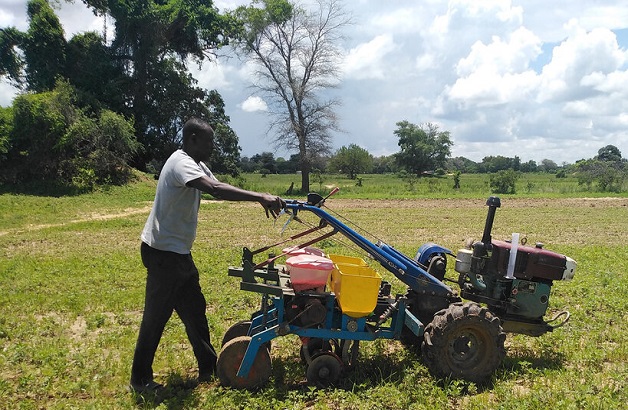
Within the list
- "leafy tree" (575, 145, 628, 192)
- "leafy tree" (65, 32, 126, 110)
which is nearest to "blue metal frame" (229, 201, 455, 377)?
"leafy tree" (65, 32, 126, 110)

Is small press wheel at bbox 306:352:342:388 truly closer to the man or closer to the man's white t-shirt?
the man

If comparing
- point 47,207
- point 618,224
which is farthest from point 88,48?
point 618,224

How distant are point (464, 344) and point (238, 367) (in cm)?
211

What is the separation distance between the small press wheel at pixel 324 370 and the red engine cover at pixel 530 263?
1.98m

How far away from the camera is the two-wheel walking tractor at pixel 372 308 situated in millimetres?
4137

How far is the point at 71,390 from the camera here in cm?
412

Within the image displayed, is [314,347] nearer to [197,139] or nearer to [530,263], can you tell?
[197,139]

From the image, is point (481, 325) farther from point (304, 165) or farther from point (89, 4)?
point (89, 4)

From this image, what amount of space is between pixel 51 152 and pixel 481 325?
27.0 m

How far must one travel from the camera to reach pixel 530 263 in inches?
190

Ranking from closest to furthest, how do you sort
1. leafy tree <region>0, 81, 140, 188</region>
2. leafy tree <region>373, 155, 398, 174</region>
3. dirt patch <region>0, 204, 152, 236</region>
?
dirt patch <region>0, 204, 152, 236</region>, leafy tree <region>0, 81, 140, 188</region>, leafy tree <region>373, 155, 398, 174</region>

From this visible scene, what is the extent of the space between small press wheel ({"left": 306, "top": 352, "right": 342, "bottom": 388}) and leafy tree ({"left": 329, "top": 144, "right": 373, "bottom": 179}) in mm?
71882

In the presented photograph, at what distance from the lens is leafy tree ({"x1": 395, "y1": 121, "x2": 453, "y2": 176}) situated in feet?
262

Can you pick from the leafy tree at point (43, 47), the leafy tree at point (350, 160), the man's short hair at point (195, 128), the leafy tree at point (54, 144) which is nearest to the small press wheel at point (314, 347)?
the man's short hair at point (195, 128)
